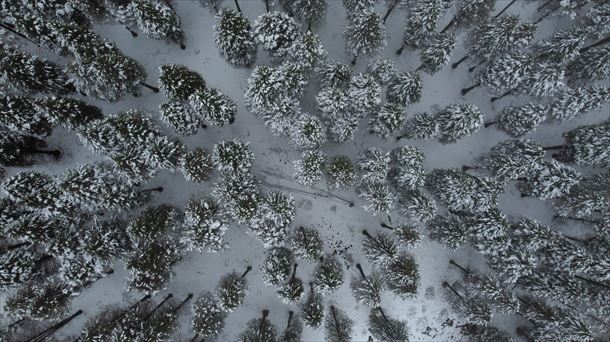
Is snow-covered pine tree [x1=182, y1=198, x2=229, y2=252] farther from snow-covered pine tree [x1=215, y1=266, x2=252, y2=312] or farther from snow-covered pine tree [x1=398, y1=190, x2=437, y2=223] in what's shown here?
snow-covered pine tree [x1=398, y1=190, x2=437, y2=223]

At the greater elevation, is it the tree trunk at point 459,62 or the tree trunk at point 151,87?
the tree trunk at point 459,62

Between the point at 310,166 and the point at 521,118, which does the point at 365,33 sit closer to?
the point at 310,166

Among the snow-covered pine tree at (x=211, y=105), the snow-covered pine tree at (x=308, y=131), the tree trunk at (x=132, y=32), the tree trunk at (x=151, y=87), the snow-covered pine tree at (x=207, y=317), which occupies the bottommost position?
the snow-covered pine tree at (x=207, y=317)

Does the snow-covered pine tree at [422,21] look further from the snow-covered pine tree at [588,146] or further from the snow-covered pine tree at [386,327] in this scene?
the snow-covered pine tree at [386,327]

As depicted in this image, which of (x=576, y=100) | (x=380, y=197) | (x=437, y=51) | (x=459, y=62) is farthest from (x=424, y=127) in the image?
(x=576, y=100)

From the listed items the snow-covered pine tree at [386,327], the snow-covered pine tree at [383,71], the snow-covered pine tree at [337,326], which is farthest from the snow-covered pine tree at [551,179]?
the snow-covered pine tree at [337,326]

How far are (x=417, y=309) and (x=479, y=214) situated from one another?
40.8 feet

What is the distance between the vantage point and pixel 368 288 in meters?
36.3

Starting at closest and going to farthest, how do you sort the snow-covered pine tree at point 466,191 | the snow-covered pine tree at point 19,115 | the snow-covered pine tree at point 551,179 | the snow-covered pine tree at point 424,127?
the snow-covered pine tree at point 19,115, the snow-covered pine tree at point 466,191, the snow-covered pine tree at point 551,179, the snow-covered pine tree at point 424,127

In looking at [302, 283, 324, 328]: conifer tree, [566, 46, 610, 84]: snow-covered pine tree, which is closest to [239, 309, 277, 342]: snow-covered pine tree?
[302, 283, 324, 328]: conifer tree

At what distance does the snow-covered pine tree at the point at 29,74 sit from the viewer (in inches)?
1271

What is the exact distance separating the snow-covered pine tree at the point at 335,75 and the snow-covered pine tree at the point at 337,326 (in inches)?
889

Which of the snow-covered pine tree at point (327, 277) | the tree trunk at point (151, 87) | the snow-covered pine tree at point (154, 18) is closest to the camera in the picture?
the snow-covered pine tree at point (154, 18)

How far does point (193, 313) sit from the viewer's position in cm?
3691
